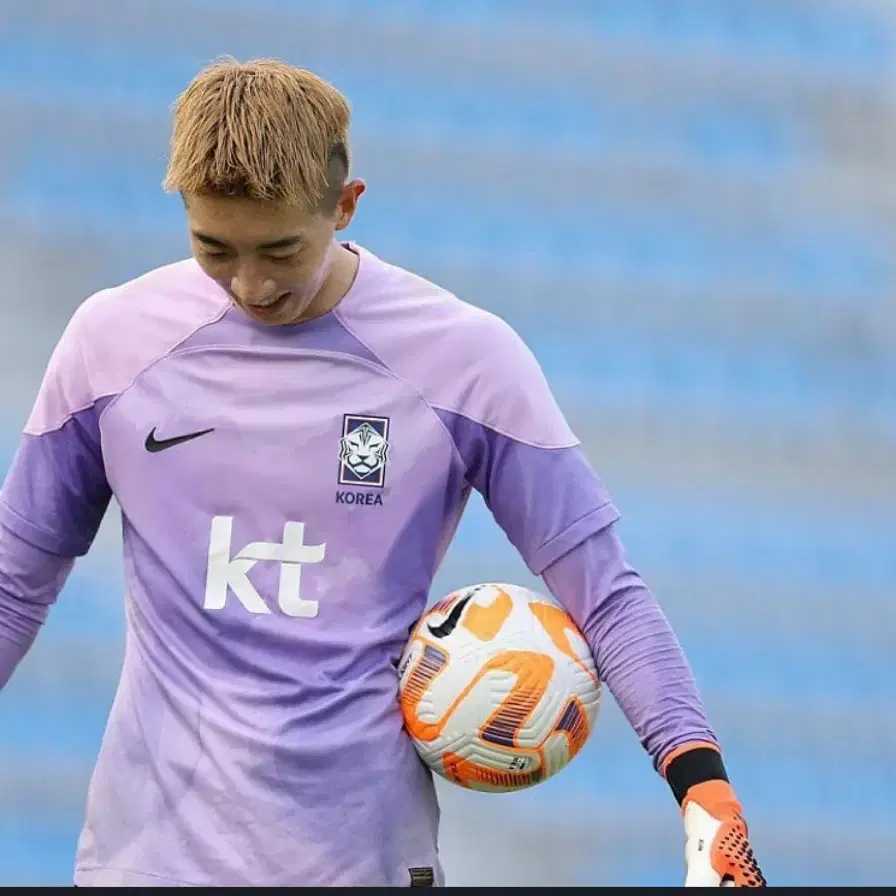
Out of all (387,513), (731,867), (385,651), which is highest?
(387,513)

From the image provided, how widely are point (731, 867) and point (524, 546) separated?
0.37 m

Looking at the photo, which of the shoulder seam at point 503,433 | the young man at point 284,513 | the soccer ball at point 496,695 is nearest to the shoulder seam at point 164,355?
the young man at point 284,513

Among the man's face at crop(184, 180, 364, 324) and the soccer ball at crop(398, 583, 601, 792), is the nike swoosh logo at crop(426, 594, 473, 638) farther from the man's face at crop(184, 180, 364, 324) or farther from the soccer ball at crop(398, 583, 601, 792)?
the man's face at crop(184, 180, 364, 324)

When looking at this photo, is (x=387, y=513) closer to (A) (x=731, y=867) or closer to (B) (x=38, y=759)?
(A) (x=731, y=867)

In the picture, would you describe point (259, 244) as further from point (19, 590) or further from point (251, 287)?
point (19, 590)

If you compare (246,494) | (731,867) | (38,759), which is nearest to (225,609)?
(246,494)

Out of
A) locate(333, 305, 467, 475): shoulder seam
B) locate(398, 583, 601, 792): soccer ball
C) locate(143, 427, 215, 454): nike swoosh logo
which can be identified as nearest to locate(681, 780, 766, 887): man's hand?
locate(398, 583, 601, 792): soccer ball

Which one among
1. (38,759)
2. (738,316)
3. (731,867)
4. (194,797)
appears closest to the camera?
(731,867)

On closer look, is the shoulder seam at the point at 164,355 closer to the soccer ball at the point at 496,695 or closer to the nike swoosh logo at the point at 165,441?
the nike swoosh logo at the point at 165,441

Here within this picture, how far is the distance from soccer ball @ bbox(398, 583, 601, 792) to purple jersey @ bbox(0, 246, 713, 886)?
2 centimetres

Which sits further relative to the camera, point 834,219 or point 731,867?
point 834,219

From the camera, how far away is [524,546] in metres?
1.86

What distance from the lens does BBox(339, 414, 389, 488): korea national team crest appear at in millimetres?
1834

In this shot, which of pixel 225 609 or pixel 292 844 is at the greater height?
pixel 225 609
